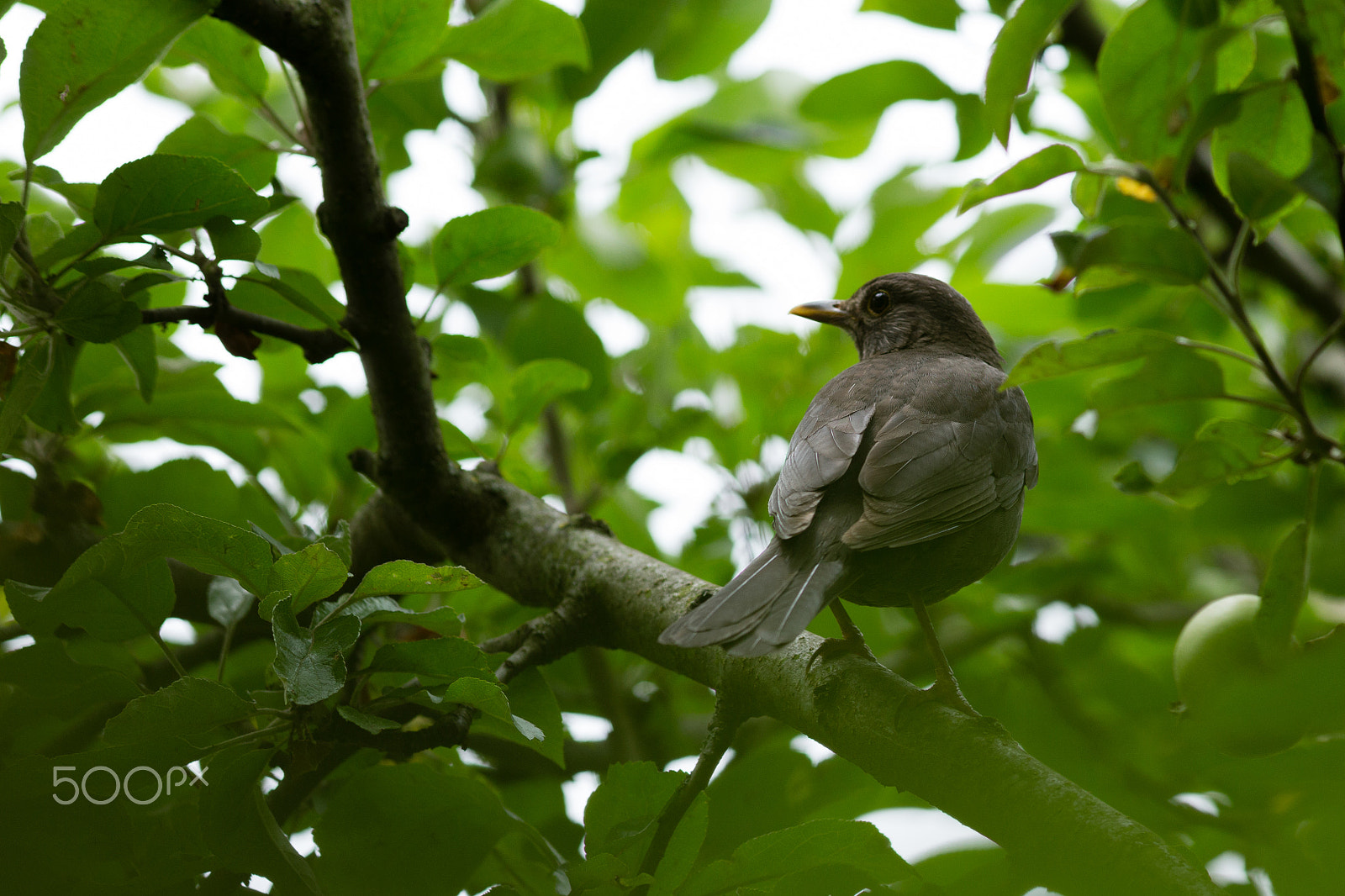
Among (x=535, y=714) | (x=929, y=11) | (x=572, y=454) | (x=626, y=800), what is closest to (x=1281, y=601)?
(x=626, y=800)

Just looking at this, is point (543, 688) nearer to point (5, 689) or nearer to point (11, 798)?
point (11, 798)

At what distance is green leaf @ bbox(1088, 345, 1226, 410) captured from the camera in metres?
2.57

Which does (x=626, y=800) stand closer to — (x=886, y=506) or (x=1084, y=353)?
(x=886, y=506)

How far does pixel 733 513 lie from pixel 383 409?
1913mm

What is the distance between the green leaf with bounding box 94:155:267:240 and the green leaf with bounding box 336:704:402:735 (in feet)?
3.41

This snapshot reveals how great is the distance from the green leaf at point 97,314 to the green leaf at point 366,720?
2.88ft

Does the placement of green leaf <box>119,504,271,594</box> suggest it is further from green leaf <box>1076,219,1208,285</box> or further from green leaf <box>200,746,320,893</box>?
green leaf <box>1076,219,1208,285</box>

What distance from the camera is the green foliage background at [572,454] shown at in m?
1.87

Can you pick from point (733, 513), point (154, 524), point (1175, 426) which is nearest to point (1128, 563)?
point (1175, 426)

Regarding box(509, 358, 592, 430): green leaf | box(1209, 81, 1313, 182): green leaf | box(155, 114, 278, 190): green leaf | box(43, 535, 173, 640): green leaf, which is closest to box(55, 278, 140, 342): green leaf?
box(43, 535, 173, 640): green leaf

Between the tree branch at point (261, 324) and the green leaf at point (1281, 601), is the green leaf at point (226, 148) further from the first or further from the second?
the green leaf at point (1281, 601)

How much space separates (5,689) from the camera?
91.7 inches

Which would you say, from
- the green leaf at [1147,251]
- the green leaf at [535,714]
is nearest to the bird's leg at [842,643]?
the green leaf at [535,714]

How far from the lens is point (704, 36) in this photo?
4.04m
